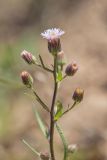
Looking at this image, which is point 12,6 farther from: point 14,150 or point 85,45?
point 14,150

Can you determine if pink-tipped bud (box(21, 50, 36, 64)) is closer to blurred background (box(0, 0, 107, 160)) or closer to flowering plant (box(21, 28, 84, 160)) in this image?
flowering plant (box(21, 28, 84, 160))

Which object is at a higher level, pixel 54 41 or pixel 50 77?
pixel 54 41

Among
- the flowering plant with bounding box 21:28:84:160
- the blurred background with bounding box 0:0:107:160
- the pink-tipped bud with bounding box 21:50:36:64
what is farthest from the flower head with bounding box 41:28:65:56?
the blurred background with bounding box 0:0:107:160

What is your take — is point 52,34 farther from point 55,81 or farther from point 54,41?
point 55,81

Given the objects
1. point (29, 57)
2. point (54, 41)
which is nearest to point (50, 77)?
point (29, 57)

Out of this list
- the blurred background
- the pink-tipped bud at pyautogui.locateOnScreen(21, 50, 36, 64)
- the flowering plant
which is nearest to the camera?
the flowering plant

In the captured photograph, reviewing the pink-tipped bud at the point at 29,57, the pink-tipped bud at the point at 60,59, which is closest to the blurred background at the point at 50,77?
the pink-tipped bud at the point at 29,57

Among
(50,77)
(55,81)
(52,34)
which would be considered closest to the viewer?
(55,81)

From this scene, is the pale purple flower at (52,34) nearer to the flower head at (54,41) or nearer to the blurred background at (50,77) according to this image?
the flower head at (54,41)

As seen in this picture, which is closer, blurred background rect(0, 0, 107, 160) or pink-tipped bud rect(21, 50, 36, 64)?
pink-tipped bud rect(21, 50, 36, 64)
